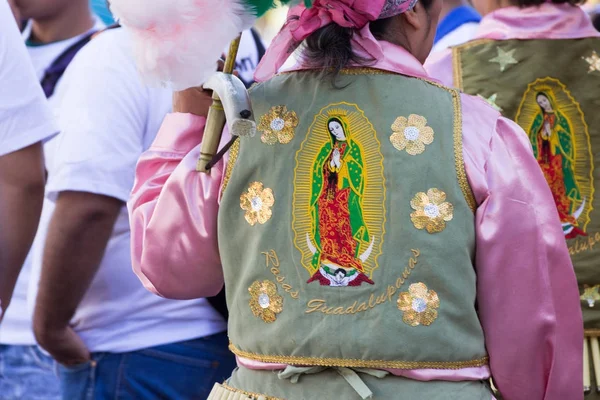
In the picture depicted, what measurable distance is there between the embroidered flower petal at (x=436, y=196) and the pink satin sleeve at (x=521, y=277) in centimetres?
7

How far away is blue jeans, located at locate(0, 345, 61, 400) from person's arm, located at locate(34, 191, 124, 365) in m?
0.30

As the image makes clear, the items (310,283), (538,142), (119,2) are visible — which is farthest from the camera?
(538,142)

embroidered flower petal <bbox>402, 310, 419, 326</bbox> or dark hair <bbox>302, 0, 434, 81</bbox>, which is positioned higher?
dark hair <bbox>302, 0, 434, 81</bbox>

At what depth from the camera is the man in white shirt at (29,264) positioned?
3.31 metres

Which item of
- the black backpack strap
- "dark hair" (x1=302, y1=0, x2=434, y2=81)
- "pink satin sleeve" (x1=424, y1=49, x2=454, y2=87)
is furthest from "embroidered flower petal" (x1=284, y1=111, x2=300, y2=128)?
the black backpack strap

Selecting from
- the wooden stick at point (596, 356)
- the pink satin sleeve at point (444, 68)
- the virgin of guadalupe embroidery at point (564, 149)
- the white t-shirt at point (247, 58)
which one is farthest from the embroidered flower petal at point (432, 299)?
the white t-shirt at point (247, 58)

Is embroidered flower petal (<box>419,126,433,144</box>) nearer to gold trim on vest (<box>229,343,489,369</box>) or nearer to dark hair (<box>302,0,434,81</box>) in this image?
dark hair (<box>302,0,434,81</box>)

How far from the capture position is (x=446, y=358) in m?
1.96

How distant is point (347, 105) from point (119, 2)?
0.51 metres

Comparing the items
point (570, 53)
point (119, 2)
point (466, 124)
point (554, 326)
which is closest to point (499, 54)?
point (570, 53)

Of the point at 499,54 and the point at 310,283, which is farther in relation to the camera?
the point at 499,54

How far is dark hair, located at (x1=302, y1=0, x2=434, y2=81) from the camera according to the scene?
2016 mm

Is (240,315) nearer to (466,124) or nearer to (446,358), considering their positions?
(446,358)

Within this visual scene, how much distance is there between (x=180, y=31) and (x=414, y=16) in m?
0.54
